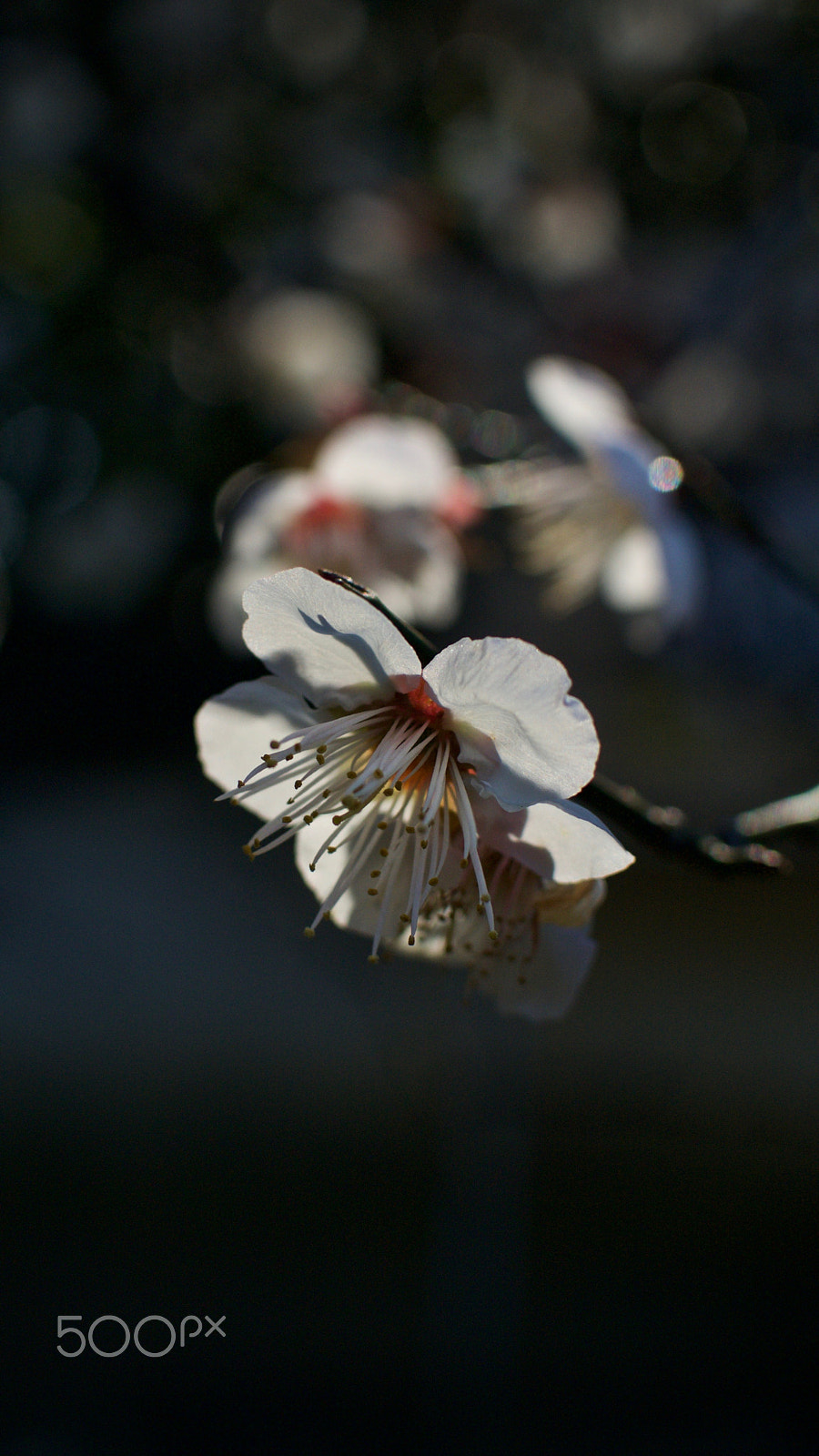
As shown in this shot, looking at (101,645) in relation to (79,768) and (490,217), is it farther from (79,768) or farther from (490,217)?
(490,217)

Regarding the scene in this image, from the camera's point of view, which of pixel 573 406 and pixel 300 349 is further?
pixel 300 349

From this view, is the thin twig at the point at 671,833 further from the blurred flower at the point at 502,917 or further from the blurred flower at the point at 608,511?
the blurred flower at the point at 608,511

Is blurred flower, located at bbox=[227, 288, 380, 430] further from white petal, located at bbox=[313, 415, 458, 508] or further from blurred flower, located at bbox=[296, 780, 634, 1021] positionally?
blurred flower, located at bbox=[296, 780, 634, 1021]

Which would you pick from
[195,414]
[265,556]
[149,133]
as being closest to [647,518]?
[265,556]

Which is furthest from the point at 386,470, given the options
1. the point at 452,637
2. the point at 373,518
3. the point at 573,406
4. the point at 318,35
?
the point at 452,637

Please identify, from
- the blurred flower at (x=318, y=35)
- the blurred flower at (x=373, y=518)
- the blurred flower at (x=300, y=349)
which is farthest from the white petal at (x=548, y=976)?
the blurred flower at (x=318, y=35)

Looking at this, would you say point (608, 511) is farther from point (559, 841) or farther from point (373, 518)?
point (559, 841)
